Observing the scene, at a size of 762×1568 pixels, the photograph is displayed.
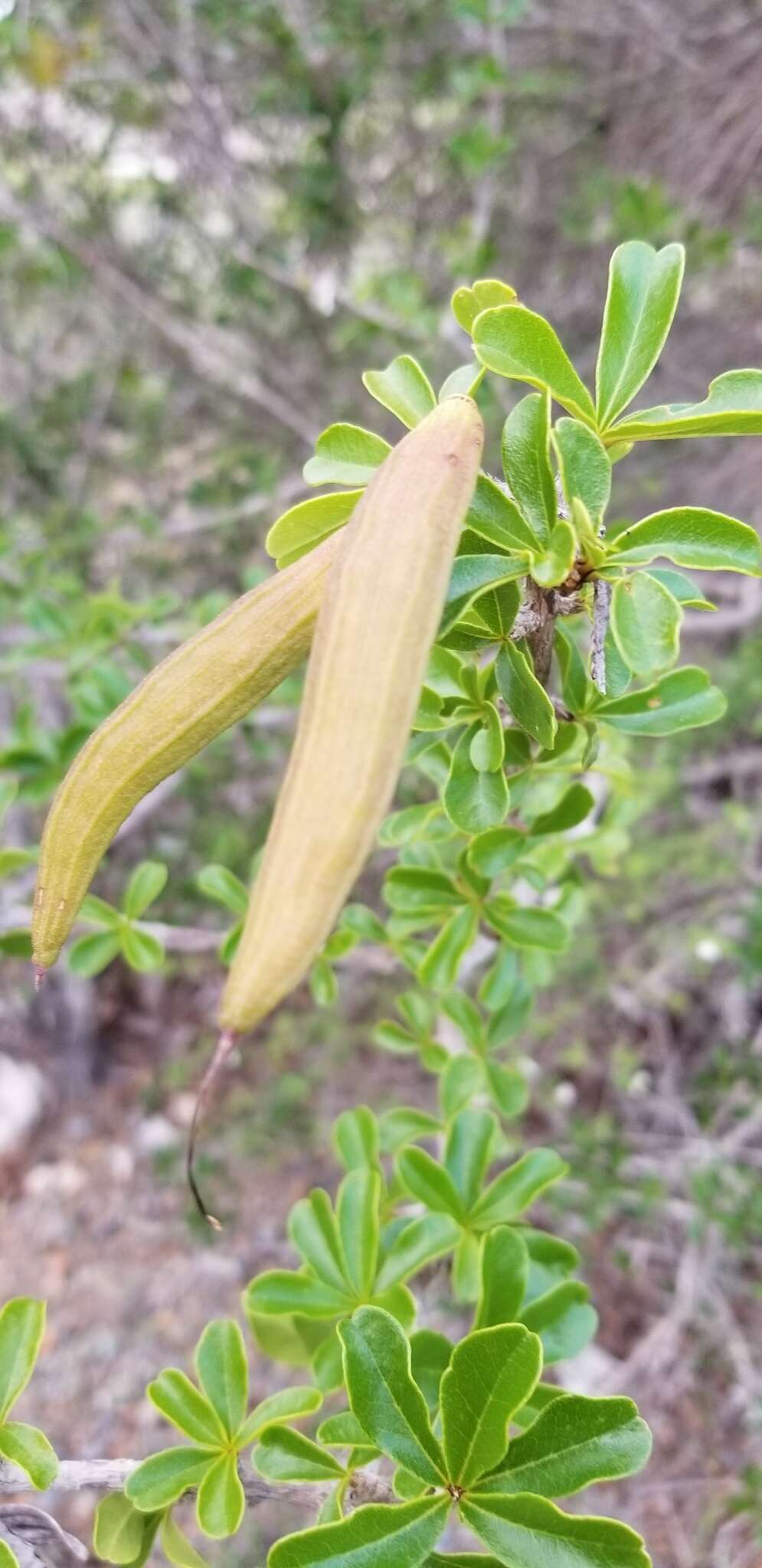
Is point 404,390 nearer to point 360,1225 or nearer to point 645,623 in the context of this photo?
point 645,623

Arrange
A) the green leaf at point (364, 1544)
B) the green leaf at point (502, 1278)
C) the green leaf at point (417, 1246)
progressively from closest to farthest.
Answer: the green leaf at point (364, 1544) < the green leaf at point (502, 1278) < the green leaf at point (417, 1246)

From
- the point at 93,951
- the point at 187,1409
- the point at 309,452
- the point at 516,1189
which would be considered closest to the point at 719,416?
the point at 516,1189

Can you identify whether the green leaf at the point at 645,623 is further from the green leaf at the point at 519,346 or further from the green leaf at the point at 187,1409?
the green leaf at the point at 187,1409

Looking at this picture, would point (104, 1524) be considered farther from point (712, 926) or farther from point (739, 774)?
point (739, 774)

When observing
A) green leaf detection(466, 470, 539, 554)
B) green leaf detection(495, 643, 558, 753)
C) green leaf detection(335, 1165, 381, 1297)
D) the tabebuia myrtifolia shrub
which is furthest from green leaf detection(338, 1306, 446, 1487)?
green leaf detection(466, 470, 539, 554)

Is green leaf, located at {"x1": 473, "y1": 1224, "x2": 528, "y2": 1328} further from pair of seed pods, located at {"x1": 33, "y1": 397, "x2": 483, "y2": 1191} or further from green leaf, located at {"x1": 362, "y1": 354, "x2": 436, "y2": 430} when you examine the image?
green leaf, located at {"x1": 362, "y1": 354, "x2": 436, "y2": 430}

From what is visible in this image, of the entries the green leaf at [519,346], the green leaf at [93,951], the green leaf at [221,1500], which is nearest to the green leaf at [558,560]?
the green leaf at [519,346]
